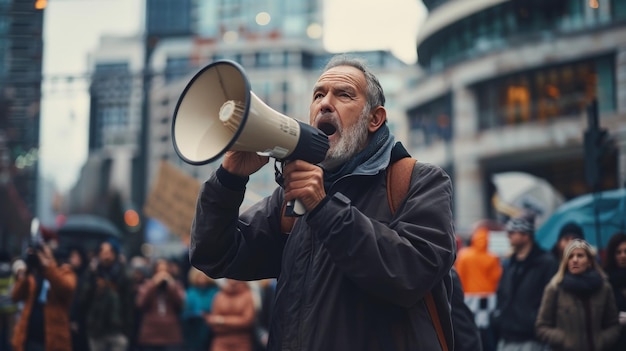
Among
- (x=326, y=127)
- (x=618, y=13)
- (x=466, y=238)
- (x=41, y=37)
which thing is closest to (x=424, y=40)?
(x=618, y=13)

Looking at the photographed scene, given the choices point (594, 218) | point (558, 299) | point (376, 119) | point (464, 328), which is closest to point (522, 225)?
point (558, 299)

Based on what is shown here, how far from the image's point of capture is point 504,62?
31.3 m

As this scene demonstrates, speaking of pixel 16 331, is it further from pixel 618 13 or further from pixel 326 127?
pixel 618 13

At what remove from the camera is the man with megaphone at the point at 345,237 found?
2.29 meters

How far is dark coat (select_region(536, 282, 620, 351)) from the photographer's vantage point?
A: 609 cm

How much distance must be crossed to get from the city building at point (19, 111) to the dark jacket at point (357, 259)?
1447 cm

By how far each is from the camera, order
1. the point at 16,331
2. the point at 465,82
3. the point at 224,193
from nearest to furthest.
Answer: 1. the point at 224,193
2. the point at 16,331
3. the point at 465,82

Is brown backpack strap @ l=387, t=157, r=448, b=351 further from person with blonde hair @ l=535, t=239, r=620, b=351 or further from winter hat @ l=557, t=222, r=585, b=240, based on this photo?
winter hat @ l=557, t=222, r=585, b=240

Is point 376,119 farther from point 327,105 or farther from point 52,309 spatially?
point 52,309

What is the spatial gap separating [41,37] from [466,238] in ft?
33.7

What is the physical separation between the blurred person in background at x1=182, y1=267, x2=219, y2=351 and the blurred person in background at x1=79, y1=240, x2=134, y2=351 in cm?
122

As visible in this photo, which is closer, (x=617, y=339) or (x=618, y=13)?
(x=617, y=339)

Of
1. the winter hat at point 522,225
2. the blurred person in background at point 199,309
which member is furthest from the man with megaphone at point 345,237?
the blurred person in background at point 199,309

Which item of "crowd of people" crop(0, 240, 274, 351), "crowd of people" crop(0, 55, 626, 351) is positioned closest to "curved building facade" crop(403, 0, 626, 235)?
"crowd of people" crop(0, 240, 274, 351)
